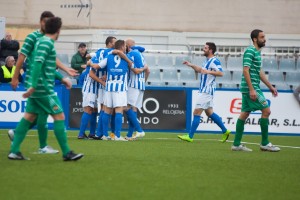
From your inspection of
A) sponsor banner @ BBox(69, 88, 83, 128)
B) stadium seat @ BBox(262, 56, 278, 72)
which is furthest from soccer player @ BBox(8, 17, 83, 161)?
stadium seat @ BBox(262, 56, 278, 72)

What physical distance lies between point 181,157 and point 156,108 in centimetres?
854

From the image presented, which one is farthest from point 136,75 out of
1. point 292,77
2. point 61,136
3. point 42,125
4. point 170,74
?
point 292,77

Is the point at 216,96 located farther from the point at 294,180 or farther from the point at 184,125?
the point at 294,180

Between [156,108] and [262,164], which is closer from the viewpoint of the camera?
[262,164]

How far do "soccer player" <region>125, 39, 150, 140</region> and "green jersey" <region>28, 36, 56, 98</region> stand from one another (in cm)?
665

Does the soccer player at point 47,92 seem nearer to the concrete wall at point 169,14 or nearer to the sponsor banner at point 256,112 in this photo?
the sponsor banner at point 256,112

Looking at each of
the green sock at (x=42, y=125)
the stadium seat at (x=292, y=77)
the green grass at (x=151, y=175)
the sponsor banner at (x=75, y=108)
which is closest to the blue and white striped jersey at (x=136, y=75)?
the sponsor banner at (x=75, y=108)

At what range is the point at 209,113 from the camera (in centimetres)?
1816

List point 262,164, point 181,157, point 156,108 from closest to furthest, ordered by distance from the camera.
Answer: point 262,164 < point 181,157 < point 156,108

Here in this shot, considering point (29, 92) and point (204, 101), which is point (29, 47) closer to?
point (29, 92)

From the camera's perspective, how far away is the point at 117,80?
17297mm

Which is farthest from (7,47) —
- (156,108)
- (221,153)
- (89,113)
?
(221,153)

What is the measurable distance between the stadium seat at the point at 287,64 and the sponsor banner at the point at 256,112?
22.4ft

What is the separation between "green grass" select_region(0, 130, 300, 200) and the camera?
859cm
